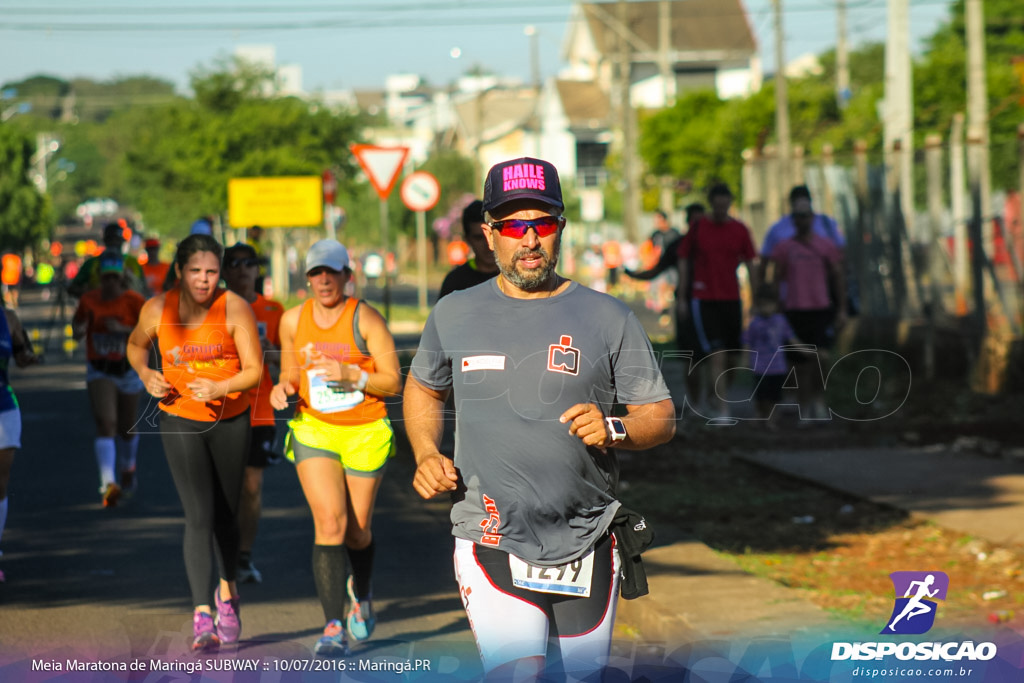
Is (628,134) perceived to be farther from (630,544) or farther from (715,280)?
(630,544)

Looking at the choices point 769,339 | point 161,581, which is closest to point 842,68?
point 769,339

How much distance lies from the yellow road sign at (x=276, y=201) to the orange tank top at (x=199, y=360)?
3318 cm

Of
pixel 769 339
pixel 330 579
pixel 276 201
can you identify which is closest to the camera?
pixel 330 579

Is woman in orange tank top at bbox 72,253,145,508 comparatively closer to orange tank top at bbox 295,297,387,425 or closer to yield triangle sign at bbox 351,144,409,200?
orange tank top at bbox 295,297,387,425

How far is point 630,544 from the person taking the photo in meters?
4.12

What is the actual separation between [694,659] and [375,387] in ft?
6.19

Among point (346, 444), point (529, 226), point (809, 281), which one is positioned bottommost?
point (346, 444)

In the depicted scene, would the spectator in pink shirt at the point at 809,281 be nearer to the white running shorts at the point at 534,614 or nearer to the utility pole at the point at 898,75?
the utility pole at the point at 898,75

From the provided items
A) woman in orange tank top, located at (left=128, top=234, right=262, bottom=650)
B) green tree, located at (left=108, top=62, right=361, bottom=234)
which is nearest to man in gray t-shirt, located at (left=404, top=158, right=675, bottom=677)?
woman in orange tank top, located at (left=128, top=234, right=262, bottom=650)


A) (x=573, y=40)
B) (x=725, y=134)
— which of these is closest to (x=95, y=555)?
(x=725, y=134)

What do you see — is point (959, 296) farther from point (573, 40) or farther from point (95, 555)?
point (573, 40)

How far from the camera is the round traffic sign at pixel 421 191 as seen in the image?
21500mm

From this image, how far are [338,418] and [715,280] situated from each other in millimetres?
6804

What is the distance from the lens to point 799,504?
1001 centimetres
